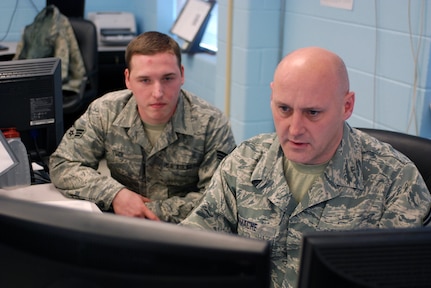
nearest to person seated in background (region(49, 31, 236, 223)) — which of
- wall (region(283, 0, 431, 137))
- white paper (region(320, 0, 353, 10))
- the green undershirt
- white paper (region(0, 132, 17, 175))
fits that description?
white paper (region(0, 132, 17, 175))

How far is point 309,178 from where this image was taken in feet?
4.82

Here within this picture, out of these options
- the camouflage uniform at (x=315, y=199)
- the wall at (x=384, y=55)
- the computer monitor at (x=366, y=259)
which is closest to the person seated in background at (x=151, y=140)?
the camouflage uniform at (x=315, y=199)

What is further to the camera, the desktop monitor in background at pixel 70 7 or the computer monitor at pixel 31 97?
the desktop monitor in background at pixel 70 7

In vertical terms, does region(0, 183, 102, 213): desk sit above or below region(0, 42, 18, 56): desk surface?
below

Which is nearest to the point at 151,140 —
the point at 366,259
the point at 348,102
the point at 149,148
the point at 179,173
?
the point at 149,148

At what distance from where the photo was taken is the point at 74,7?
4.45 meters

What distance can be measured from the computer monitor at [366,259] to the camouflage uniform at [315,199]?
58 centimetres

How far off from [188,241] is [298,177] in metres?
0.73

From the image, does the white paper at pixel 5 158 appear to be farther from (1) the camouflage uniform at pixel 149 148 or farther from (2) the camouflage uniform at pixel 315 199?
(2) the camouflage uniform at pixel 315 199

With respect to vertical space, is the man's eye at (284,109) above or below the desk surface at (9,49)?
above

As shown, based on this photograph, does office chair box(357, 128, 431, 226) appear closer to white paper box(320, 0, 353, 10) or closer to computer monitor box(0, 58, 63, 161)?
computer monitor box(0, 58, 63, 161)

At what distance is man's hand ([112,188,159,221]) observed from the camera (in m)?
1.84

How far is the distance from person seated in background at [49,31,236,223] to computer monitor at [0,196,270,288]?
102 cm

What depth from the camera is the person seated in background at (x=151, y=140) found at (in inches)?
76.9
